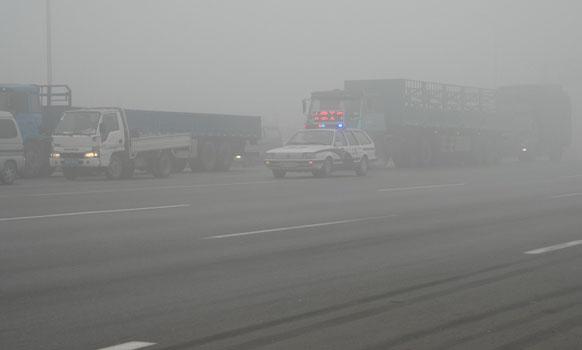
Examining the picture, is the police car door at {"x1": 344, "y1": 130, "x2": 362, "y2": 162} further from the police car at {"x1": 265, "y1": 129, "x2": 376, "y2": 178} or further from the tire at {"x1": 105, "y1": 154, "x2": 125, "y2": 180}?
the tire at {"x1": 105, "y1": 154, "x2": 125, "y2": 180}

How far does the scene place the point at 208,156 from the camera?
3497cm

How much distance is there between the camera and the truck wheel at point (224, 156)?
3559 cm

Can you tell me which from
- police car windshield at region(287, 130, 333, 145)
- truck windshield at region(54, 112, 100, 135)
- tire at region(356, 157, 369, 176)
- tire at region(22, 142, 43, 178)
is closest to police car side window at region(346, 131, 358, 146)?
tire at region(356, 157, 369, 176)

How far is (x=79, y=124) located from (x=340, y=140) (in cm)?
765

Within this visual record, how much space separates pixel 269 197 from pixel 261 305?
12.2 metres

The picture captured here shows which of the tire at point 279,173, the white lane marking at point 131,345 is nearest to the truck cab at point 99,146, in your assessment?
the tire at point 279,173

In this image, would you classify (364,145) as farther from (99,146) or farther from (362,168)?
(99,146)

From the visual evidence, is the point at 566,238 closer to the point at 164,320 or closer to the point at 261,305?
the point at 261,305

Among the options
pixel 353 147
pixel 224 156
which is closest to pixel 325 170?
pixel 353 147

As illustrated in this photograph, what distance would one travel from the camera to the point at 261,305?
7.73m

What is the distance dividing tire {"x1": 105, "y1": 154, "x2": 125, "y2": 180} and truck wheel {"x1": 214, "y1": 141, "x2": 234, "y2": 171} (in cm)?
674

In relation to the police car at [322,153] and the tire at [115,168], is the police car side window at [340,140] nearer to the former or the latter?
the police car at [322,153]

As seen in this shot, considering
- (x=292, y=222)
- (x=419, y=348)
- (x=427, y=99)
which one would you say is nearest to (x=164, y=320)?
(x=419, y=348)

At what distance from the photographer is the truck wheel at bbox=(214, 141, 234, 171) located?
35594 millimetres
